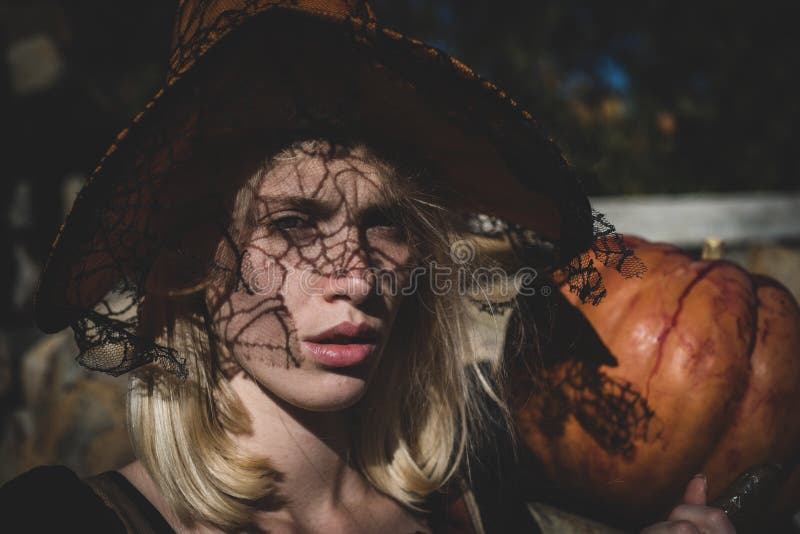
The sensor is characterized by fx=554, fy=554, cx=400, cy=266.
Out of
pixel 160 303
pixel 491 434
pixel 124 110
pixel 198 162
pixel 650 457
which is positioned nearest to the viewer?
pixel 198 162

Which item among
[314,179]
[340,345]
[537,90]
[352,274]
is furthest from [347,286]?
[537,90]

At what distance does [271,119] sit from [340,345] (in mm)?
548

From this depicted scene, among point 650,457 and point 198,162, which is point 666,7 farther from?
point 198,162

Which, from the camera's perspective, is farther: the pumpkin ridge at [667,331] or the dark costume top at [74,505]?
the pumpkin ridge at [667,331]

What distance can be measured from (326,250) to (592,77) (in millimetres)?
5930

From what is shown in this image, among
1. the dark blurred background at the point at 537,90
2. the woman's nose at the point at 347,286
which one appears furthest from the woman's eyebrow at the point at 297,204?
the dark blurred background at the point at 537,90

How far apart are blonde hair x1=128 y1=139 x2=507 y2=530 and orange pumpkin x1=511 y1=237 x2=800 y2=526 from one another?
0.30m

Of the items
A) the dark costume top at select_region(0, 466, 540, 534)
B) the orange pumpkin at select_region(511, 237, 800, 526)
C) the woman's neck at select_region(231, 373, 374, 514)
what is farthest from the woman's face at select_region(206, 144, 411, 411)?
the orange pumpkin at select_region(511, 237, 800, 526)

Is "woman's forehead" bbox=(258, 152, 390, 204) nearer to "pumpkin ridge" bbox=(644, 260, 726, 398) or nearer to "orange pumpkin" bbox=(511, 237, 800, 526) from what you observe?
"orange pumpkin" bbox=(511, 237, 800, 526)

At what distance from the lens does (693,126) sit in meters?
4.81

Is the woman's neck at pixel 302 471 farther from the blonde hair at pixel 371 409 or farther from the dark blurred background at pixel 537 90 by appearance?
the dark blurred background at pixel 537 90

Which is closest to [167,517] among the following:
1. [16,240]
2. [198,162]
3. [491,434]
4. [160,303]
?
[160,303]

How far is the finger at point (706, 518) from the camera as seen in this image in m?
1.30

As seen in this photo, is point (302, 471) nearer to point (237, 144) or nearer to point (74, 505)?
point (74, 505)
